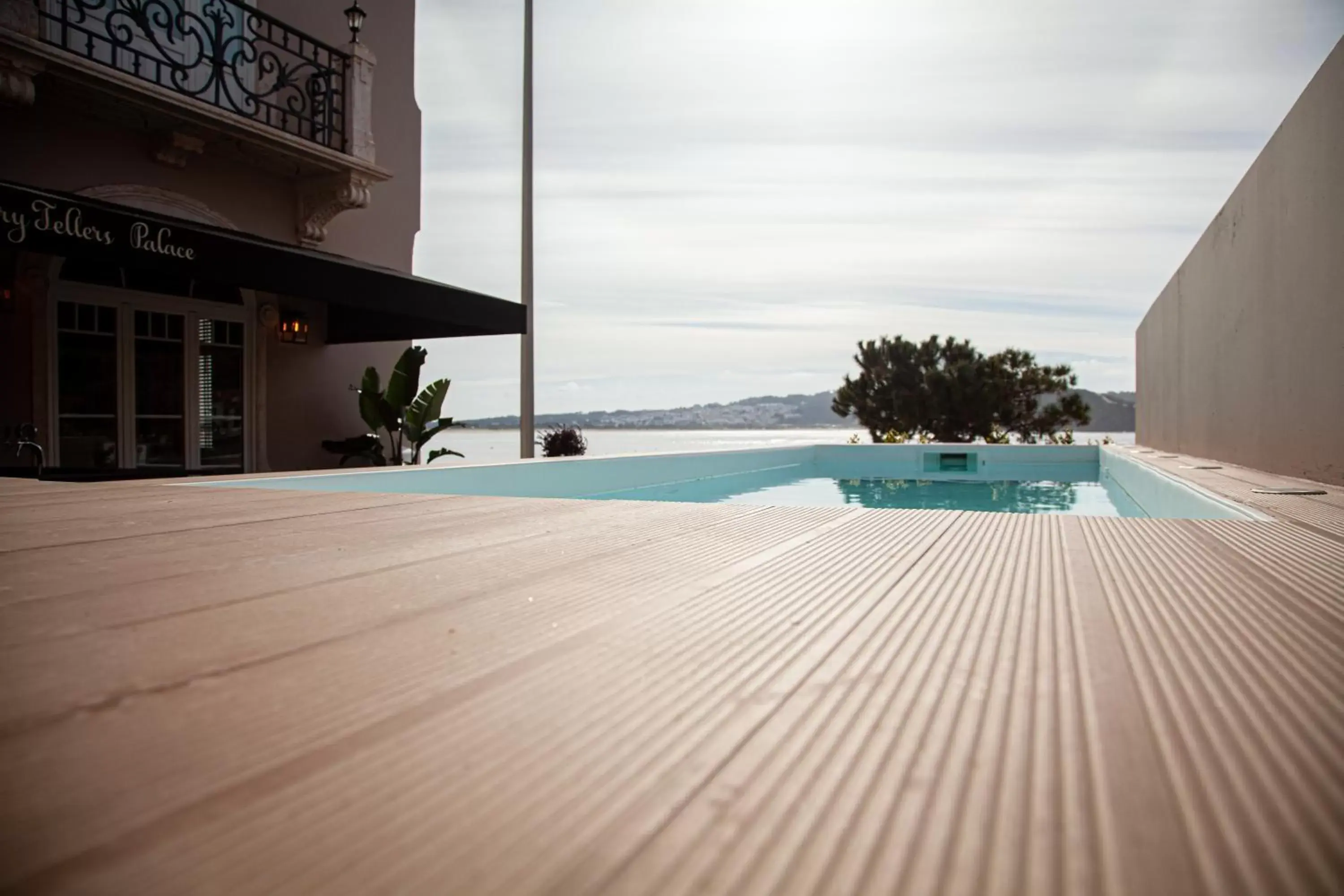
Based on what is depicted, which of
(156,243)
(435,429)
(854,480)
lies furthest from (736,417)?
(156,243)

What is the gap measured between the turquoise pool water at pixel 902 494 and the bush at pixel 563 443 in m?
2.03

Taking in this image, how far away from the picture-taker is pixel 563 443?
9.08 m

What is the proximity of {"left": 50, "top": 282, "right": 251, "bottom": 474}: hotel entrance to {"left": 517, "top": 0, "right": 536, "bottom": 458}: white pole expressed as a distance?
2375 millimetres

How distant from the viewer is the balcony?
4.61 metres

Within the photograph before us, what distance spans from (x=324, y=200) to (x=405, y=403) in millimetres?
1769

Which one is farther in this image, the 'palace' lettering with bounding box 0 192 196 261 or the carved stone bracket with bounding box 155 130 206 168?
the carved stone bracket with bounding box 155 130 206 168

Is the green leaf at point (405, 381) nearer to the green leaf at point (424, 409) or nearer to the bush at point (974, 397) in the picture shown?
the green leaf at point (424, 409)

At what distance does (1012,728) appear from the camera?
0.58 m

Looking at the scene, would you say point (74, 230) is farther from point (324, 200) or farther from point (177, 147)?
point (324, 200)

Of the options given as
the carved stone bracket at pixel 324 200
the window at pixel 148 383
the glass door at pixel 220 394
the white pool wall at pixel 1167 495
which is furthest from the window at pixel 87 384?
the white pool wall at pixel 1167 495

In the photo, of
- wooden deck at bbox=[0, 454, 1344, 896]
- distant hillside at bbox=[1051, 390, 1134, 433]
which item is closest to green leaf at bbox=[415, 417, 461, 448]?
wooden deck at bbox=[0, 454, 1344, 896]

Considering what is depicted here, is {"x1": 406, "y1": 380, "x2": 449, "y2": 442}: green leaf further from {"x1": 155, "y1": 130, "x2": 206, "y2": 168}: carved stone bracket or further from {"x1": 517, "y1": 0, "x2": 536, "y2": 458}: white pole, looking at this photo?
{"x1": 155, "y1": 130, "x2": 206, "y2": 168}: carved stone bracket

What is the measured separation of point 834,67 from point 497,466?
5325 mm

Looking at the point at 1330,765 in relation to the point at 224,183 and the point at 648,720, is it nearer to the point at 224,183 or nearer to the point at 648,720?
the point at 648,720
